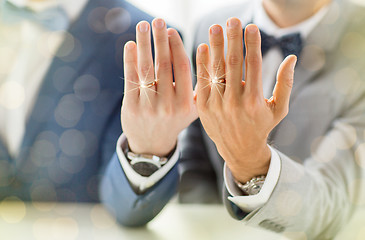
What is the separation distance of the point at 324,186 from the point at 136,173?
0.30m

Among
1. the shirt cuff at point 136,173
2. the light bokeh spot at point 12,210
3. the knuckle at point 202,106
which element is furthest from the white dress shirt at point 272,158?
the light bokeh spot at point 12,210

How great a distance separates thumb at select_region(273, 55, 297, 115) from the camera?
35 centimetres

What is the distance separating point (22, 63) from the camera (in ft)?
2.31

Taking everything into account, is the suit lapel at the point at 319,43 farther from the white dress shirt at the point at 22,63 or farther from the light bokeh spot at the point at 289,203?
the white dress shirt at the point at 22,63

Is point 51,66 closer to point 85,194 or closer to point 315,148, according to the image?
Answer: point 85,194

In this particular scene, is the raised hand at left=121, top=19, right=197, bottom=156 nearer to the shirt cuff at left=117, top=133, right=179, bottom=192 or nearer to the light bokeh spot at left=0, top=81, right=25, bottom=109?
the shirt cuff at left=117, top=133, right=179, bottom=192

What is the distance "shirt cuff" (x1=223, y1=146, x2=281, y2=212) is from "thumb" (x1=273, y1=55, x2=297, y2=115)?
0.30ft

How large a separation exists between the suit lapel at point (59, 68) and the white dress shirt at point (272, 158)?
0.65 feet

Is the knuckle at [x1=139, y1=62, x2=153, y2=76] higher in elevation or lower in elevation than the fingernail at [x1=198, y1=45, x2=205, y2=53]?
lower

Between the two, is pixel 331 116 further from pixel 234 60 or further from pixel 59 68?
pixel 59 68

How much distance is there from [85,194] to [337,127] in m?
0.49

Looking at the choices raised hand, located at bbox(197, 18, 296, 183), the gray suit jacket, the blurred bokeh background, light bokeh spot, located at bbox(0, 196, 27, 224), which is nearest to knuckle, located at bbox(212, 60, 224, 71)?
raised hand, located at bbox(197, 18, 296, 183)

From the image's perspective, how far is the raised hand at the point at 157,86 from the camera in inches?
15.1

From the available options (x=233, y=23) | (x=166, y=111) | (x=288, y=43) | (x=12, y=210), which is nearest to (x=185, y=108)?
(x=166, y=111)
